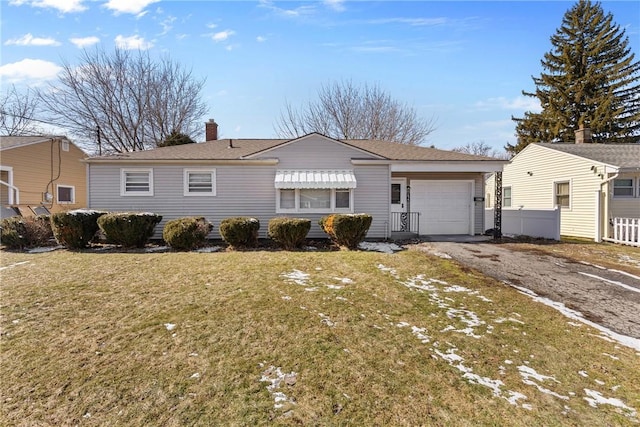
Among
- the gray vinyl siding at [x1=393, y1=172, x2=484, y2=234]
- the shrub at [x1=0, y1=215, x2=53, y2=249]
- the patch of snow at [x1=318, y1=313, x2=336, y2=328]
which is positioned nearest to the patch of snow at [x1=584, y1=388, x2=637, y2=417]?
the patch of snow at [x1=318, y1=313, x2=336, y2=328]

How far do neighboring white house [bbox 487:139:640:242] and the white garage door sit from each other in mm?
5288

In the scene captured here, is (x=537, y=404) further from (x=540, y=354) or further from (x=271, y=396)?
(x=271, y=396)

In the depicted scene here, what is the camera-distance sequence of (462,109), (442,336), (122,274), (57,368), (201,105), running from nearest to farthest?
(57,368) → (442,336) → (122,274) → (462,109) → (201,105)

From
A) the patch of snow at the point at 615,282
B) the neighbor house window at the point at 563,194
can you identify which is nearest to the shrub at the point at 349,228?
the patch of snow at the point at 615,282

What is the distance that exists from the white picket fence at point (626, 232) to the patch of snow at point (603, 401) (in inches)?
486

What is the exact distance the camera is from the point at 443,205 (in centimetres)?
1380

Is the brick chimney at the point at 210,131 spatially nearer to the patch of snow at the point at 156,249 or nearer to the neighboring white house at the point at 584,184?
the patch of snow at the point at 156,249

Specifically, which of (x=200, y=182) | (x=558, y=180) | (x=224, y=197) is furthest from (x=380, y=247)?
(x=558, y=180)

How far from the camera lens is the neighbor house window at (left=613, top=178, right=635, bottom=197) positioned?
565 inches

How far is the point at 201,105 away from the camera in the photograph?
28297 mm

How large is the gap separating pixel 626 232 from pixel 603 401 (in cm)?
1287

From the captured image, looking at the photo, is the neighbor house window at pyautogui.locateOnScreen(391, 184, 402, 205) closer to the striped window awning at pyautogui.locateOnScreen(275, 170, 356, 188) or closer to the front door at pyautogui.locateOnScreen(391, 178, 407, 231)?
the front door at pyautogui.locateOnScreen(391, 178, 407, 231)

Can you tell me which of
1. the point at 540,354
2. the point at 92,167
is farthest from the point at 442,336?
the point at 92,167

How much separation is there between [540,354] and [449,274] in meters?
3.38
